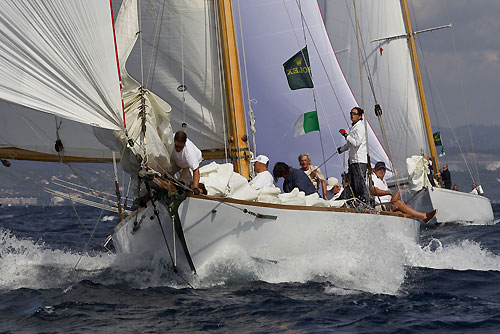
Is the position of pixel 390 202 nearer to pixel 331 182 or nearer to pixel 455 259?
pixel 455 259

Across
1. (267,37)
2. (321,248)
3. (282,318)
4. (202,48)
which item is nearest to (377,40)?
(267,37)

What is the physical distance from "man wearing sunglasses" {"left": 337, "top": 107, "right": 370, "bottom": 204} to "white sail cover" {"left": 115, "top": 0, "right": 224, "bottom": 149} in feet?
5.83

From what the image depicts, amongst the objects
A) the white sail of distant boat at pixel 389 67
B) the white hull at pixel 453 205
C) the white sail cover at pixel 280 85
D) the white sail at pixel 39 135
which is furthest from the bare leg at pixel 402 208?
the white sail of distant boat at pixel 389 67

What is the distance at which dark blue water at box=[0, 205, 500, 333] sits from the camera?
647 cm

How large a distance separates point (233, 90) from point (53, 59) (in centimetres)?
422

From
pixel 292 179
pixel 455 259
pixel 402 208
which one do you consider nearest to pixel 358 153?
pixel 292 179

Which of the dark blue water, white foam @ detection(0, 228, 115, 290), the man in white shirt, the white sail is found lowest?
the dark blue water

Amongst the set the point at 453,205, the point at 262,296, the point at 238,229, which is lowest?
the point at 453,205

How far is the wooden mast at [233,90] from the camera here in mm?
10336

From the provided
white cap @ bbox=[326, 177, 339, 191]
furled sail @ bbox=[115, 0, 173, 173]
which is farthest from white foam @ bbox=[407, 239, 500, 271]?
furled sail @ bbox=[115, 0, 173, 173]

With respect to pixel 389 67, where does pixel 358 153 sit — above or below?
below

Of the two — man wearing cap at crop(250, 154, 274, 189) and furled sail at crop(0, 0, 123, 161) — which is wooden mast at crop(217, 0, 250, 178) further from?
furled sail at crop(0, 0, 123, 161)

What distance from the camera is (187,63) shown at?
10695 mm

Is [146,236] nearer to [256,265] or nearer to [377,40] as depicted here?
[256,265]
